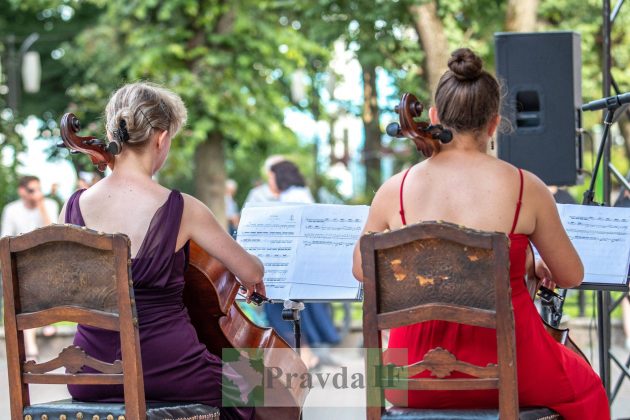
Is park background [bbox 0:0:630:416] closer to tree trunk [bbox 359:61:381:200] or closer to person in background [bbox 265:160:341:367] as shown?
tree trunk [bbox 359:61:381:200]

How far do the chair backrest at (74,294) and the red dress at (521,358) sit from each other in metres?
0.78

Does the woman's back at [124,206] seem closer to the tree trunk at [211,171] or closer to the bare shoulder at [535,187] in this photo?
the bare shoulder at [535,187]

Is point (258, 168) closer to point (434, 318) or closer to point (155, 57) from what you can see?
point (155, 57)

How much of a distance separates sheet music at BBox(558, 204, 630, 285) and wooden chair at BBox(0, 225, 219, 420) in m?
1.47

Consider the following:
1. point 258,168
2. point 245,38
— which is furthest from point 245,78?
point 258,168

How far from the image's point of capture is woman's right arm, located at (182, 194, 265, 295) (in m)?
3.13

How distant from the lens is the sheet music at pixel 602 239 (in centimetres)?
347

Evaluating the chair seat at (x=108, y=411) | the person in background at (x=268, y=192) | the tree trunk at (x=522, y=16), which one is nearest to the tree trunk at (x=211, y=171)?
the person in background at (x=268, y=192)

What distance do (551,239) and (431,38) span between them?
7265mm

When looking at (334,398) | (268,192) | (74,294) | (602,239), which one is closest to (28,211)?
(268,192)

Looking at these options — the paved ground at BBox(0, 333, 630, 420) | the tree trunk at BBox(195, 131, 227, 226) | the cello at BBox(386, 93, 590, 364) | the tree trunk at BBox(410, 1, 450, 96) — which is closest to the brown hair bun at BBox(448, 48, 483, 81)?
the cello at BBox(386, 93, 590, 364)

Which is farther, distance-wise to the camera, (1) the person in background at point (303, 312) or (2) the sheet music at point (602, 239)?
(1) the person in background at point (303, 312)

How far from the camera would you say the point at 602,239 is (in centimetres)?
348

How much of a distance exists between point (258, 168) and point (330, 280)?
68.6ft
